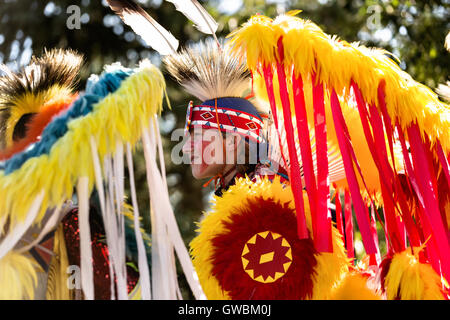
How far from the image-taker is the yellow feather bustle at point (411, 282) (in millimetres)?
1326

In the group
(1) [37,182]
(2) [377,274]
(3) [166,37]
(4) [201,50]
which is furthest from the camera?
(4) [201,50]

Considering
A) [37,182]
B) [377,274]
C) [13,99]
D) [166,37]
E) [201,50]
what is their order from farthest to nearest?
1. [201,50]
2. [166,37]
3. [13,99]
4. [377,274]
5. [37,182]


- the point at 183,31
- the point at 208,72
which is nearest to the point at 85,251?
the point at 208,72

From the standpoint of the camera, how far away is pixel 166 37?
1.68 metres

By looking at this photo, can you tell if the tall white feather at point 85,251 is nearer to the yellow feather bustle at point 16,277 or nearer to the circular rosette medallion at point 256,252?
the yellow feather bustle at point 16,277

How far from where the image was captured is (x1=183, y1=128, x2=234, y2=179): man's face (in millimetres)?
1943

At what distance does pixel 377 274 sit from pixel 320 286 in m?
0.17

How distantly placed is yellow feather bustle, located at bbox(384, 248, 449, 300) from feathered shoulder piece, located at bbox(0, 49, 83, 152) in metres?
1.12

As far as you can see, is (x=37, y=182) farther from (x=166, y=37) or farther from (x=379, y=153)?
(x=379, y=153)

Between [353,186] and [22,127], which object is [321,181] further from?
[22,127]

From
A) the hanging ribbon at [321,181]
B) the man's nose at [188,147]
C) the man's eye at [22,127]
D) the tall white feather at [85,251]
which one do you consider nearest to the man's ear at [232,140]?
the man's nose at [188,147]

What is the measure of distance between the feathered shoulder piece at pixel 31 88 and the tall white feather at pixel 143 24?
0.25 m
